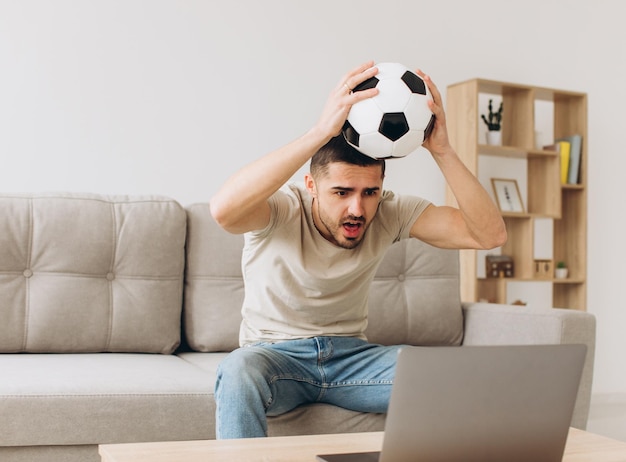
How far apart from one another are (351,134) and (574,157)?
103 inches

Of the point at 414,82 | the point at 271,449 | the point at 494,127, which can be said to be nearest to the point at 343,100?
the point at 414,82

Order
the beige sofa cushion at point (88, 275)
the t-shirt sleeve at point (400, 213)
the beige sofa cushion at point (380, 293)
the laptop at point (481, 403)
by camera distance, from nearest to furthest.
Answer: the laptop at point (481, 403) < the t-shirt sleeve at point (400, 213) < the beige sofa cushion at point (88, 275) < the beige sofa cushion at point (380, 293)

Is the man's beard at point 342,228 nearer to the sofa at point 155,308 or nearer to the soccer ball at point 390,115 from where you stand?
the soccer ball at point 390,115

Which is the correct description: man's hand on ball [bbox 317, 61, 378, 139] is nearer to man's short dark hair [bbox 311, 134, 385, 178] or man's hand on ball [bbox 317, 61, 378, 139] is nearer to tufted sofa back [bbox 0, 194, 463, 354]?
man's short dark hair [bbox 311, 134, 385, 178]

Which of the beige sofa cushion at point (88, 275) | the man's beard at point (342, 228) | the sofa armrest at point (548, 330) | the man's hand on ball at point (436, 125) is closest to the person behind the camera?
the man's hand on ball at point (436, 125)

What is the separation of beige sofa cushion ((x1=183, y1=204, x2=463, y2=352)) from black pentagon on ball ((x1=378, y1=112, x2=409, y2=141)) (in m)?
0.97

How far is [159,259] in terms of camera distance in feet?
8.20

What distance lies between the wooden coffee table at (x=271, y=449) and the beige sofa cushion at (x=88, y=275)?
3.95ft

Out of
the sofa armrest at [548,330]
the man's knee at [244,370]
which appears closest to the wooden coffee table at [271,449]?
the man's knee at [244,370]

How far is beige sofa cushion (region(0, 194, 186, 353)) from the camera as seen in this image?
7.74ft

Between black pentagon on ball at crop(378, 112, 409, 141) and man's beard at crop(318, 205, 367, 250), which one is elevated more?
black pentagon on ball at crop(378, 112, 409, 141)

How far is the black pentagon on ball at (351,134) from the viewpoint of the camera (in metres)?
1.74

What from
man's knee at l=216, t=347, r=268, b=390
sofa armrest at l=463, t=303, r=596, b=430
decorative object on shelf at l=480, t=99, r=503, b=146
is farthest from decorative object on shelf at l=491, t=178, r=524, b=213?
man's knee at l=216, t=347, r=268, b=390

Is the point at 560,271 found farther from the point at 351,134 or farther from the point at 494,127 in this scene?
the point at 351,134
